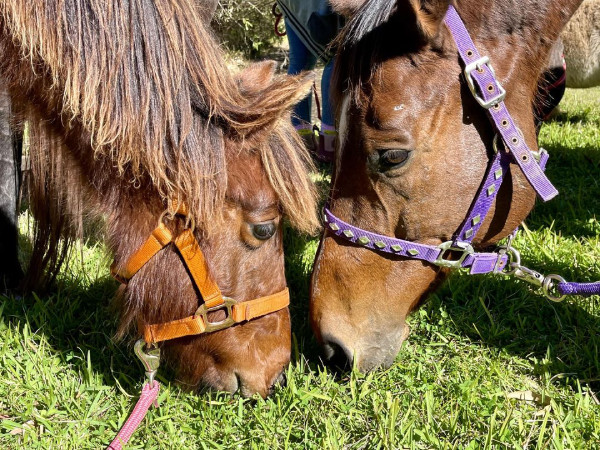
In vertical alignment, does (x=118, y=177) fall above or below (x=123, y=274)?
above

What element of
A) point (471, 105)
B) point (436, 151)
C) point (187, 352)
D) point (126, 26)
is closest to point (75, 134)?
point (126, 26)

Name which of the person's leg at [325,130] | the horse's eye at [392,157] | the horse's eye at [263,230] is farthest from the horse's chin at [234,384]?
the person's leg at [325,130]

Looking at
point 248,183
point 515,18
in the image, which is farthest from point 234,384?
point 515,18

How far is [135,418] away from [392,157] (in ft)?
4.21

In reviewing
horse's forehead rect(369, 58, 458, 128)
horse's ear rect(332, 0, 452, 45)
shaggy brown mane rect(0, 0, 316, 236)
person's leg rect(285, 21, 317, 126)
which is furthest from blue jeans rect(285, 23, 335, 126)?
shaggy brown mane rect(0, 0, 316, 236)

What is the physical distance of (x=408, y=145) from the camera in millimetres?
1881

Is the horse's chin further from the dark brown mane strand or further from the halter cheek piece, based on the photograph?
the dark brown mane strand

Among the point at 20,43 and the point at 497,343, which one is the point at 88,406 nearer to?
the point at 20,43

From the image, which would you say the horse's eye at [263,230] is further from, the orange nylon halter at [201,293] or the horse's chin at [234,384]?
the horse's chin at [234,384]

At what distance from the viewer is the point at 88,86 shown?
1.71 m

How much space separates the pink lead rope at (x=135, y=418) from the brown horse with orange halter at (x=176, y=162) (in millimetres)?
170

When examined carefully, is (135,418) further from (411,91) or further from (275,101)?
(411,91)

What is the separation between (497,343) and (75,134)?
2064 millimetres

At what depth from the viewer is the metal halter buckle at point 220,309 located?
6.29ft
